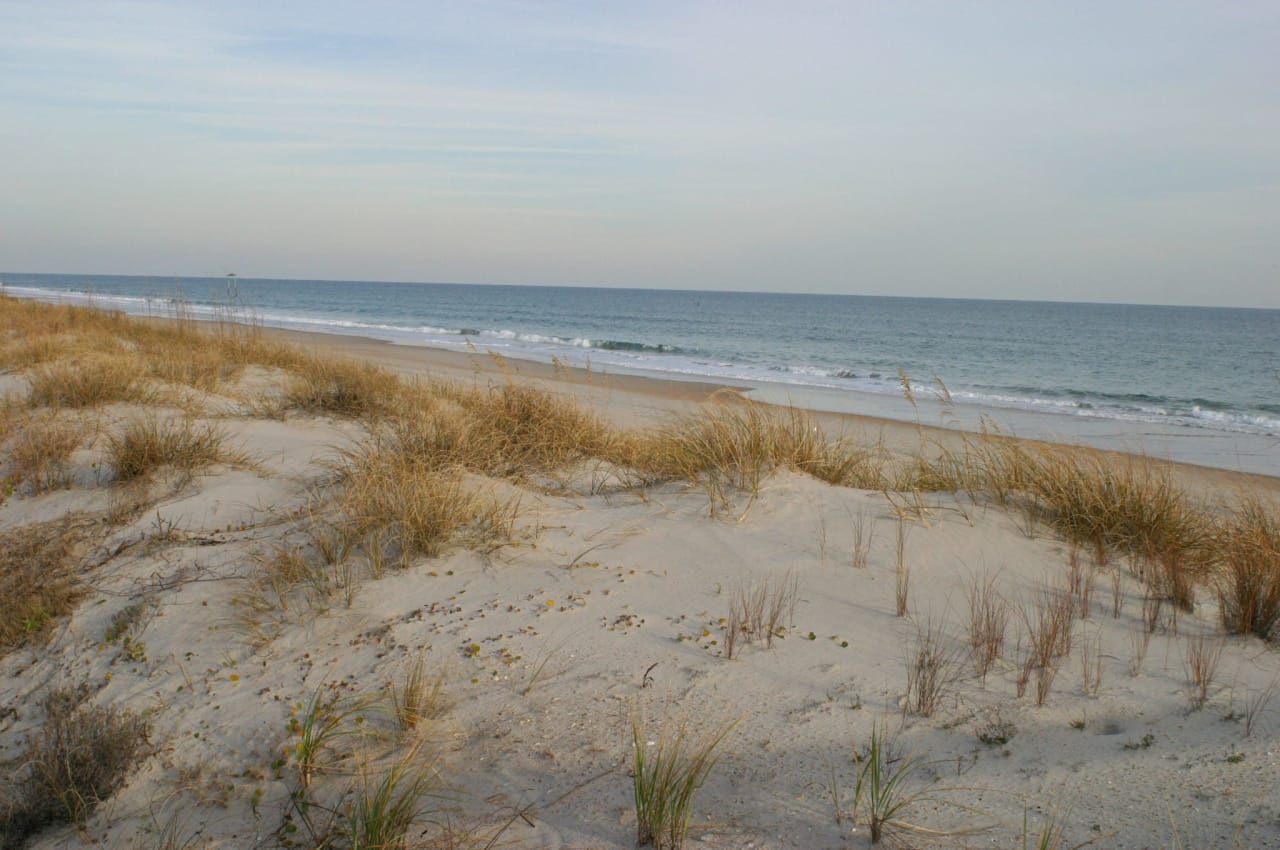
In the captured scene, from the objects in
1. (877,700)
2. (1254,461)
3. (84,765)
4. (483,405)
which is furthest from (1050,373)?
(84,765)

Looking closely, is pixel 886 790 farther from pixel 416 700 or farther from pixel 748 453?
pixel 748 453

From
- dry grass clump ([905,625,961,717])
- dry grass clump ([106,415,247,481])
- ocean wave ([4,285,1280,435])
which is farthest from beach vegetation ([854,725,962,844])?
ocean wave ([4,285,1280,435])

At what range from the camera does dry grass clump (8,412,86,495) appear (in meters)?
5.61

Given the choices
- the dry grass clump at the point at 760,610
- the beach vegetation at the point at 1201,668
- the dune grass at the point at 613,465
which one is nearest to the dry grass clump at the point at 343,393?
the dune grass at the point at 613,465

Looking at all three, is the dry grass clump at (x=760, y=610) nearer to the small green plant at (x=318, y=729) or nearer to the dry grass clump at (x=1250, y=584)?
the small green plant at (x=318, y=729)

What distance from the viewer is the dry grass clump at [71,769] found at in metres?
2.69

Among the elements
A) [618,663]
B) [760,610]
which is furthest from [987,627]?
[618,663]

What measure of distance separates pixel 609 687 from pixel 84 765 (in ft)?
6.21

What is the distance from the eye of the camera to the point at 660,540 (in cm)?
479

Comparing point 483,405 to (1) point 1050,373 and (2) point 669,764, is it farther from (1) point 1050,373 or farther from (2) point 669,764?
(1) point 1050,373

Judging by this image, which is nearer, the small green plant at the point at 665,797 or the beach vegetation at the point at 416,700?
the small green plant at the point at 665,797

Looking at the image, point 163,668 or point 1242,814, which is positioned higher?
point 1242,814

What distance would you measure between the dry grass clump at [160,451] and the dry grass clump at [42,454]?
0.29m

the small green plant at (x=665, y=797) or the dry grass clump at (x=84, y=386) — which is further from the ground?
the dry grass clump at (x=84, y=386)
